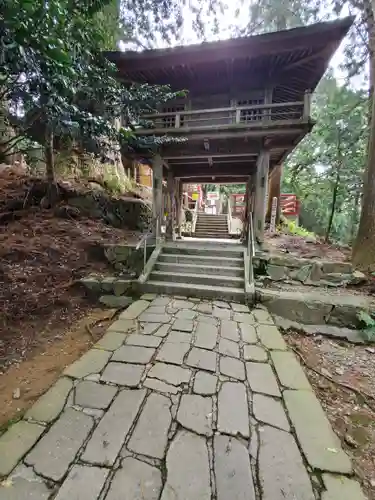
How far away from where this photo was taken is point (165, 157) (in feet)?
23.0

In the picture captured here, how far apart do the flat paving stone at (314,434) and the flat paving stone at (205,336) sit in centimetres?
99

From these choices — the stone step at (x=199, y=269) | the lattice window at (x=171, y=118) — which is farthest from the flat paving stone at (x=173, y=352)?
the lattice window at (x=171, y=118)

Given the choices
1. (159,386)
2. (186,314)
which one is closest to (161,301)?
(186,314)

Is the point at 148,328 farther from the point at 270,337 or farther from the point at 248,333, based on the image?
the point at 270,337

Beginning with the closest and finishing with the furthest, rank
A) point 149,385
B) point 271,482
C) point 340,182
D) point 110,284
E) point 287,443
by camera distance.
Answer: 1. point 271,482
2. point 287,443
3. point 149,385
4. point 110,284
5. point 340,182

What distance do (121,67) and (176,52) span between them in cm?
156

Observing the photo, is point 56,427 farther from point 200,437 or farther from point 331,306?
point 331,306

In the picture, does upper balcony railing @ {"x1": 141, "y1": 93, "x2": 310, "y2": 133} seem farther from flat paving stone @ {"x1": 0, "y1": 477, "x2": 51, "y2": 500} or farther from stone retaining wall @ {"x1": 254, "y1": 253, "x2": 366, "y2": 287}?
flat paving stone @ {"x1": 0, "y1": 477, "x2": 51, "y2": 500}

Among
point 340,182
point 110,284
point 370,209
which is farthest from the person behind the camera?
point 340,182

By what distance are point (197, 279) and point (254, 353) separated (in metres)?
2.17

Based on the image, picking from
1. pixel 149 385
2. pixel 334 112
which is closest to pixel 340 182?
pixel 334 112

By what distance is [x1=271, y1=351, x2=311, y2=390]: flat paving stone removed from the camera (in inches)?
87.9

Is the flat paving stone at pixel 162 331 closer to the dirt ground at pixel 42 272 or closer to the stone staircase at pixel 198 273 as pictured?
the stone staircase at pixel 198 273

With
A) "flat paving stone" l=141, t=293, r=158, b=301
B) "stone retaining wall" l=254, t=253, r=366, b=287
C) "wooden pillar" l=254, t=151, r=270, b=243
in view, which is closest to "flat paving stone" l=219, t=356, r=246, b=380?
"flat paving stone" l=141, t=293, r=158, b=301
